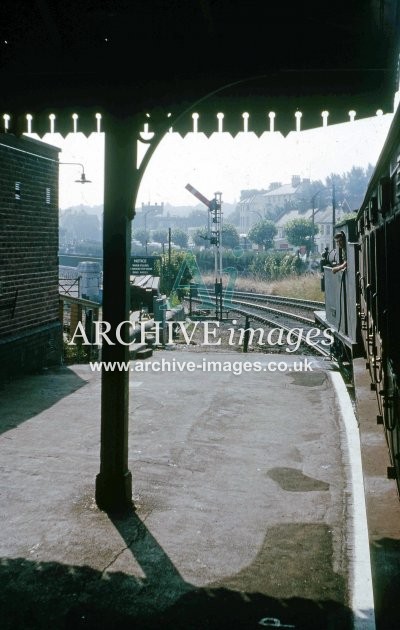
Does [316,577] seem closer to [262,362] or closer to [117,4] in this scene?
[117,4]

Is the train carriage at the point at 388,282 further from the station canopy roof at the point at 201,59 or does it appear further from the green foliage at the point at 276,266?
the green foliage at the point at 276,266

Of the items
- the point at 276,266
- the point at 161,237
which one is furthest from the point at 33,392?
the point at 161,237

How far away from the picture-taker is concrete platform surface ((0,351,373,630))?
4.04m

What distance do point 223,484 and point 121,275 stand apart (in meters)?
2.40

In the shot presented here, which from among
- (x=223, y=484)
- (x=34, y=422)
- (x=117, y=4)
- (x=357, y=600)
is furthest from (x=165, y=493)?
(x=117, y=4)

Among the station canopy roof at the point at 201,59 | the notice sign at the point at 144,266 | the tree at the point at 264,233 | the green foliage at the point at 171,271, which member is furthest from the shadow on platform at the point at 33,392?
the tree at the point at 264,233

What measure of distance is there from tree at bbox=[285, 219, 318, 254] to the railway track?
31676 mm

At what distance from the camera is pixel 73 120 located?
18.4 ft

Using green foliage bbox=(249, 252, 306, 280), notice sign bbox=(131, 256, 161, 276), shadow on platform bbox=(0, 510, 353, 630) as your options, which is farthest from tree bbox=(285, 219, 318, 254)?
shadow on platform bbox=(0, 510, 353, 630)

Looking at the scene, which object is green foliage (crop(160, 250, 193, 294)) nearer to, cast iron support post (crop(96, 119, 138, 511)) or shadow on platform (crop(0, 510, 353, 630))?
cast iron support post (crop(96, 119, 138, 511))

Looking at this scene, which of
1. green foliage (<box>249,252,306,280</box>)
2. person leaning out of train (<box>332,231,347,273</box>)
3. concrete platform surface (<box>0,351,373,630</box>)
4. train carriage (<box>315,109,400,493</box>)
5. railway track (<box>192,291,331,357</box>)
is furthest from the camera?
green foliage (<box>249,252,306,280</box>)

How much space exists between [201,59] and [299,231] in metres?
65.0

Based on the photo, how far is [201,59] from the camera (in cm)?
490

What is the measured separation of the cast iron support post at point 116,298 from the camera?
5355 mm
